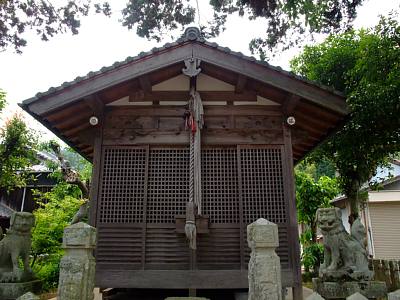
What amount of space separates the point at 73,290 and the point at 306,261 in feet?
44.2

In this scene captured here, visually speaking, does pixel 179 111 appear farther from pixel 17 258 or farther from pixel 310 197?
pixel 310 197

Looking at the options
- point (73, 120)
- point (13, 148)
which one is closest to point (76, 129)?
point (73, 120)

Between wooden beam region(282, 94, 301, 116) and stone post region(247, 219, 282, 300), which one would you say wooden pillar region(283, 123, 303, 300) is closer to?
wooden beam region(282, 94, 301, 116)

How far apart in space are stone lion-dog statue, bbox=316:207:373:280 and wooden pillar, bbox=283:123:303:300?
1355mm

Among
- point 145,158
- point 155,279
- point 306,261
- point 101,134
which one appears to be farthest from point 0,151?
point 306,261

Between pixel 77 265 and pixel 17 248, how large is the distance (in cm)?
236

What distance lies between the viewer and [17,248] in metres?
5.88

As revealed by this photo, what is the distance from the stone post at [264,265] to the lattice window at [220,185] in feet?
9.99

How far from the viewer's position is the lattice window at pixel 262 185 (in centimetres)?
747

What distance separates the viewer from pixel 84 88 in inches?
284

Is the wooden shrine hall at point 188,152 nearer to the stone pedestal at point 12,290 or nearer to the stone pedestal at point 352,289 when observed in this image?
the stone pedestal at point 352,289

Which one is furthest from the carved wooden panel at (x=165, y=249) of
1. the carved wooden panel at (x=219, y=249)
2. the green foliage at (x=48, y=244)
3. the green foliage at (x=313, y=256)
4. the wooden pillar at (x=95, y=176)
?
the green foliage at (x=313, y=256)

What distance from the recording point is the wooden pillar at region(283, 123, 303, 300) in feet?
23.2

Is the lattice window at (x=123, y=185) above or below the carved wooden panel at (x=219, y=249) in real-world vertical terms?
above
